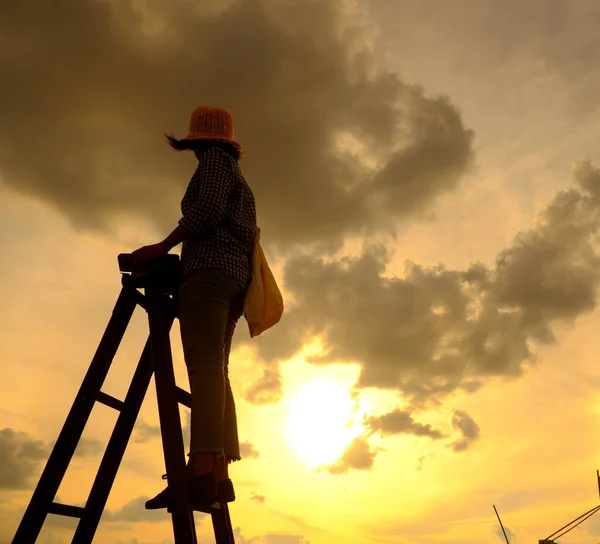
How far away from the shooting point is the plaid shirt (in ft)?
15.5

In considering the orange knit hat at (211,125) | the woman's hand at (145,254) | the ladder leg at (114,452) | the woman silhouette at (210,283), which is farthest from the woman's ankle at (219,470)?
the orange knit hat at (211,125)

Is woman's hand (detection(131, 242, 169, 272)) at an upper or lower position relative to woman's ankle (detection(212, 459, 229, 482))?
upper

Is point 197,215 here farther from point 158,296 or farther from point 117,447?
point 117,447

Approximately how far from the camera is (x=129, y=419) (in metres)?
5.07

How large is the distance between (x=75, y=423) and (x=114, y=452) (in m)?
0.59

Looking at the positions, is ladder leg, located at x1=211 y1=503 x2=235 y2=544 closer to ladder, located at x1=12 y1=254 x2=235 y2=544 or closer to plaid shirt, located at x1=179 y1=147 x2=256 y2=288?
ladder, located at x1=12 y1=254 x2=235 y2=544

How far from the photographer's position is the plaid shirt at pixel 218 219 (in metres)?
4.72

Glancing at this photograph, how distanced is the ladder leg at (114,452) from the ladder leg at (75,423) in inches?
17.4

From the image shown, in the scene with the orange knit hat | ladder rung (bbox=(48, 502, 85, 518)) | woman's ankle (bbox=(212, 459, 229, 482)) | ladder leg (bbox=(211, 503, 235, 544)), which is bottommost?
ladder rung (bbox=(48, 502, 85, 518))

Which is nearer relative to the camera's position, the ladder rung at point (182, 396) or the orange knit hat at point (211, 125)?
the ladder rung at point (182, 396)

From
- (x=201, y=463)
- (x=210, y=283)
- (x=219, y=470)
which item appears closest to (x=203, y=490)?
(x=201, y=463)

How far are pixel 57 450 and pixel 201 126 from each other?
2.84 metres

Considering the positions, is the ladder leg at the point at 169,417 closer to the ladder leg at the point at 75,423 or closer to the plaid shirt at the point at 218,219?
the ladder leg at the point at 75,423

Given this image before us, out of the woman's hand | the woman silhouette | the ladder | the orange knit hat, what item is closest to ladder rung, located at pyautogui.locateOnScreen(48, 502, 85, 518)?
the ladder
